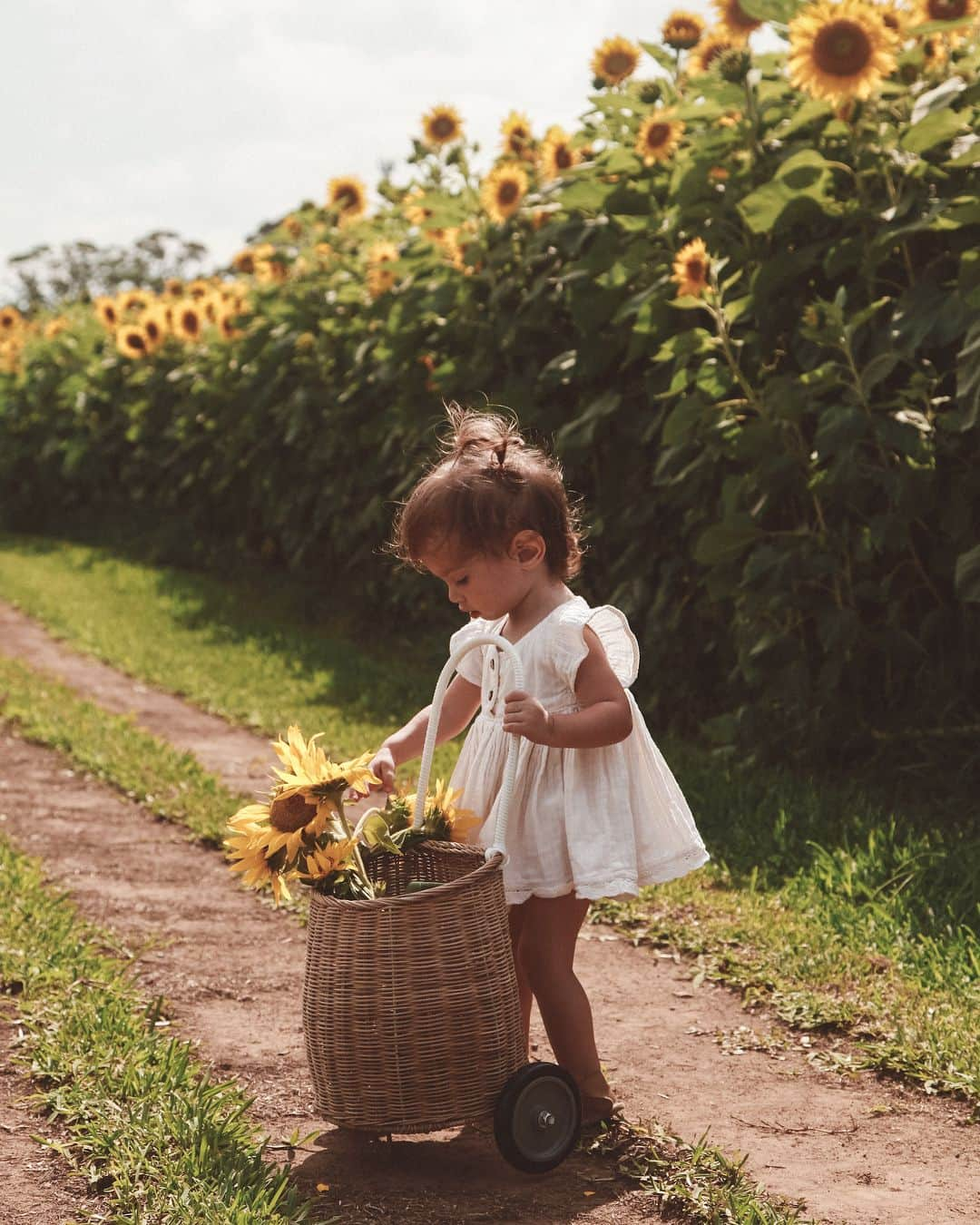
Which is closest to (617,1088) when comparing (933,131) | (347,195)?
(933,131)

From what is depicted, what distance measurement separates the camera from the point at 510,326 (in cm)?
616

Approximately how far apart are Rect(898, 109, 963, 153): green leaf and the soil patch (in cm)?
244

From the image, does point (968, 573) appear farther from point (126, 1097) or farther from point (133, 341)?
point (133, 341)

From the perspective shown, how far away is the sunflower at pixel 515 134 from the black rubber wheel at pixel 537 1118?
494 cm

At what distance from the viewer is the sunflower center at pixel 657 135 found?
522cm

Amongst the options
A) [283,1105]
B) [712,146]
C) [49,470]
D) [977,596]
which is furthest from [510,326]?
[49,470]

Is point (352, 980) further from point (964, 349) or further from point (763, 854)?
point (964, 349)

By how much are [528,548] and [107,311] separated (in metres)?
10.7

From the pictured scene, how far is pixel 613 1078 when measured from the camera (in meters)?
2.96

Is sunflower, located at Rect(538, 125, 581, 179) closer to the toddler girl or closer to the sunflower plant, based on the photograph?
the toddler girl

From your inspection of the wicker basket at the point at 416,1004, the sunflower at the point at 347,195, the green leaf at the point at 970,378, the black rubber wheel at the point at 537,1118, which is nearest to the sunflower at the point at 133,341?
the sunflower at the point at 347,195

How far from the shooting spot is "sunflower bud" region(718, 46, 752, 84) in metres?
4.65

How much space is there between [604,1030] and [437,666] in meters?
3.90

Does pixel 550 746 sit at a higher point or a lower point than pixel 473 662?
lower
